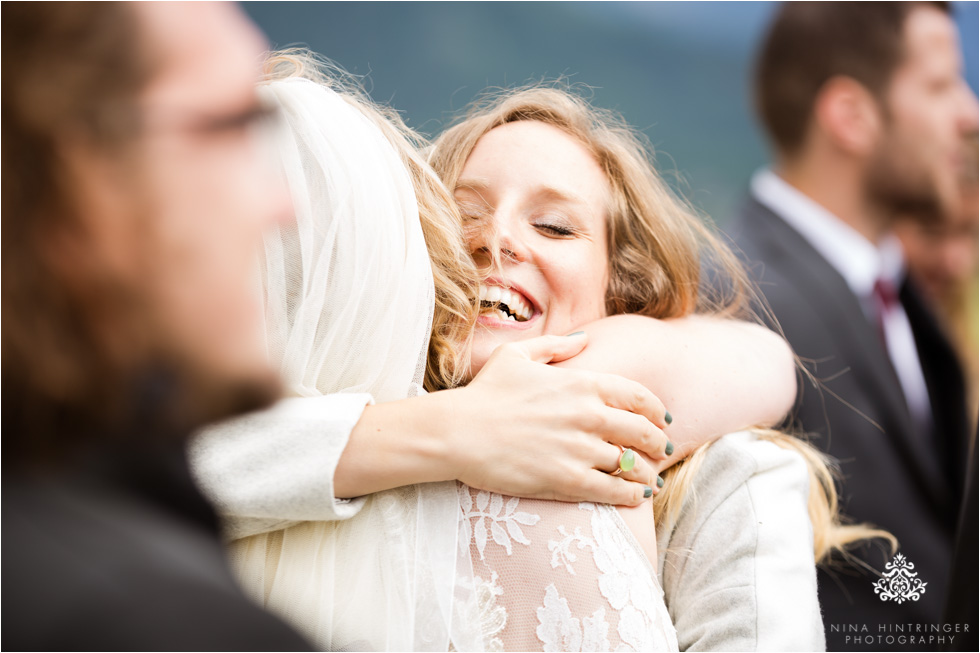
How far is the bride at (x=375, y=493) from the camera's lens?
3.07ft

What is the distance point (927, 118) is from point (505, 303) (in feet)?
5.46

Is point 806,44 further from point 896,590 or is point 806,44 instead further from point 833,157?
point 896,590

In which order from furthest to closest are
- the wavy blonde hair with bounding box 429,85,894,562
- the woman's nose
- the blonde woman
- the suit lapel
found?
1. the suit lapel
2. the wavy blonde hair with bounding box 429,85,894,562
3. the woman's nose
4. the blonde woman

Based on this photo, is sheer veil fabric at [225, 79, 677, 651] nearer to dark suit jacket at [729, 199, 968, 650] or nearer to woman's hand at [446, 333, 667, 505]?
woman's hand at [446, 333, 667, 505]

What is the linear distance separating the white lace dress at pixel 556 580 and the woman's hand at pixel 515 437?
0.04 m

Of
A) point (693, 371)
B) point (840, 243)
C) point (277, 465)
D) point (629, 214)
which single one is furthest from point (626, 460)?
point (840, 243)

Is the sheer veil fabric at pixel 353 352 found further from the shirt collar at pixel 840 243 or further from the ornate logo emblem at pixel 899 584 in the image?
the shirt collar at pixel 840 243

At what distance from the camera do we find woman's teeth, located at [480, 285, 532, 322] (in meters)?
1.28

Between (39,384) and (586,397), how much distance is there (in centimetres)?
74

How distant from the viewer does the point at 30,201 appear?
424 millimetres

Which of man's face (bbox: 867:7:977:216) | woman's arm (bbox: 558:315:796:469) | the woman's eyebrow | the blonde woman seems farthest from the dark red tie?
the woman's eyebrow

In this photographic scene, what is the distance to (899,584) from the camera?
192cm

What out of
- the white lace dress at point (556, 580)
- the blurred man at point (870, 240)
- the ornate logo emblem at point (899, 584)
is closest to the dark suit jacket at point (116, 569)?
the white lace dress at point (556, 580)

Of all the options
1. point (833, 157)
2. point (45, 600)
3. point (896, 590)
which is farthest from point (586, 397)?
point (833, 157)
